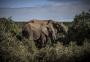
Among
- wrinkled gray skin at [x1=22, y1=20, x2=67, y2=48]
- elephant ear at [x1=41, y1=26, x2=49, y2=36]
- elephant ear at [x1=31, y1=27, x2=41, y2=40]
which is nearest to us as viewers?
wrinkled gray skin at [x1=22, y1=20, x2=67, y2=48]

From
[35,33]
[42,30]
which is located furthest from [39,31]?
[35,33]

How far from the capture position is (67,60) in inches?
247

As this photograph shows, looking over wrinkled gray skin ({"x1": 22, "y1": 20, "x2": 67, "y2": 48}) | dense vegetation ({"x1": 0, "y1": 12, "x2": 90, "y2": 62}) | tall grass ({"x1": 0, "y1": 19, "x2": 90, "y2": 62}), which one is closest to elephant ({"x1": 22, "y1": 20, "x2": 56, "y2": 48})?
wrinkled gray skin ({"x1": 22, "y1": 20, "x2": 67, "y2": 48})

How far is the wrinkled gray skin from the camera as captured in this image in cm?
845

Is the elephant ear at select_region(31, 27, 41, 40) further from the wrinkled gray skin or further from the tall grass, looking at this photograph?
the tall grass

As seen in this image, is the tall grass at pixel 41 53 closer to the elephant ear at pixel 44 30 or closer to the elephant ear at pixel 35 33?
the elephant ear at pixel 35 33

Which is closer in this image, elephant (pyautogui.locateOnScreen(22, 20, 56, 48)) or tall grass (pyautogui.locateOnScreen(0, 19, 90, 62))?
tall grass (pyautogui.locateOnScreen(0, 19, 90, 62))

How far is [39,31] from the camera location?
9.07m

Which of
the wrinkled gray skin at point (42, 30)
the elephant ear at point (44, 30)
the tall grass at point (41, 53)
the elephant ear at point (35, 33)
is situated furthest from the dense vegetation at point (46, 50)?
the elephant ear at point (44, 30)

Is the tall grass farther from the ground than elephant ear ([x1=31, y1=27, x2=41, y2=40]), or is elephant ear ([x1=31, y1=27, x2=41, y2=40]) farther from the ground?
elephant ear ([x1=31, y1=27, x2=41, y2=40])

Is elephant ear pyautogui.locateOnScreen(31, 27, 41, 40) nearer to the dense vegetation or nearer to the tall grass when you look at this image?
the dense vegetation

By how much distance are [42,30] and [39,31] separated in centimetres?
10

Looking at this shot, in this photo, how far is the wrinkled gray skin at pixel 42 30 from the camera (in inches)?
333

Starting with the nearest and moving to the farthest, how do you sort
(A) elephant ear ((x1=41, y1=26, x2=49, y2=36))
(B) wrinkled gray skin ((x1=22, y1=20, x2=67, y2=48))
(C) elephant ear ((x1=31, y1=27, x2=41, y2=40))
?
(B) wrinkled gray skin ((x1=22, y1=20, x2=67, y2=48)) < (C) elephant ear ((x1=31, y1=27, x2=41, y2=40)) < (A) elephant ear ((x1=41, y1=26, x2=49, y2=36))
